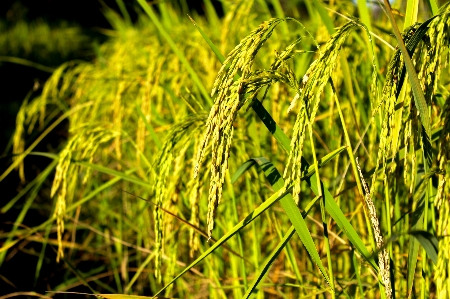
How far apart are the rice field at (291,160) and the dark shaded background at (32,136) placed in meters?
0.16

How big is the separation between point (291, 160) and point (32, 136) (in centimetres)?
126

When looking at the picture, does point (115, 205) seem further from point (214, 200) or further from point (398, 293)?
point (214, 200)

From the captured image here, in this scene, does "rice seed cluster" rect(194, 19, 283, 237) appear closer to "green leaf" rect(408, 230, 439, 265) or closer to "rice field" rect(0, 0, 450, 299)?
"rice field" rect(0, 0, 450, 299)

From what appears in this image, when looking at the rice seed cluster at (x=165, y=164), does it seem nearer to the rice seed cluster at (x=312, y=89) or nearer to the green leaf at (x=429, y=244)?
the rice seed cluster at (x=312, y=89)

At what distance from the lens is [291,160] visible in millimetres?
1095

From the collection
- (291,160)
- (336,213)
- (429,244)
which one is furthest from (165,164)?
(429,244)

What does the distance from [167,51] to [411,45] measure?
113 centimetres

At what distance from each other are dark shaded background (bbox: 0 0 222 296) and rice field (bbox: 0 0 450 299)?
0.16 m

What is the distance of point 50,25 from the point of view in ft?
23.2

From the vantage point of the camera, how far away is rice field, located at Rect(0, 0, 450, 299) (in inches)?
33.4

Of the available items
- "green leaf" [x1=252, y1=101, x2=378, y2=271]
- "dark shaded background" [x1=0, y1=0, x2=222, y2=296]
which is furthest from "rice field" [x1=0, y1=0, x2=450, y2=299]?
"dark shaded background" [x1=0, y1=0, x2=222, y2=296]

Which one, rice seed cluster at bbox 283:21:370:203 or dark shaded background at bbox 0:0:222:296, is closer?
rice seed cluster at bbox 283:21:370:203

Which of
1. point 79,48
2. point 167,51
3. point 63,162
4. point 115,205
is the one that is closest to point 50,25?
point 79,48

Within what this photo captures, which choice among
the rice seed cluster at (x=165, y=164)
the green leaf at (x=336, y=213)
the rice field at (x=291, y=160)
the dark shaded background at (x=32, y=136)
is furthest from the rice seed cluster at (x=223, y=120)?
the dark shaded background at (x=32, y=136)
